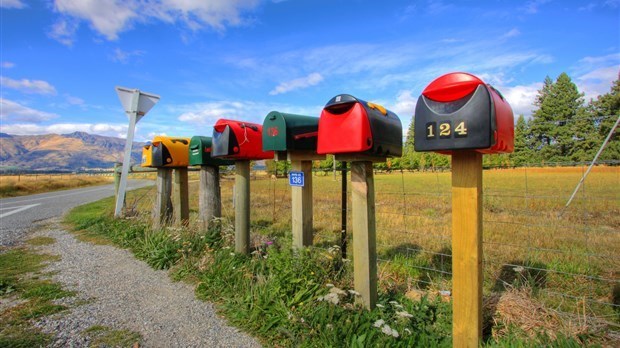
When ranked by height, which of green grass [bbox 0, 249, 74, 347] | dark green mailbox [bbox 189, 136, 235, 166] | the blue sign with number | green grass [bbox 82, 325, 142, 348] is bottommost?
green grass [bbox 82, 325, 142, 348]

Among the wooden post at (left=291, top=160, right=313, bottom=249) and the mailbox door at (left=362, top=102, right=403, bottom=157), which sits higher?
the mailbox door at (left=362, top=102, right=403, bottom=157)

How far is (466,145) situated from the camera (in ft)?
6.07

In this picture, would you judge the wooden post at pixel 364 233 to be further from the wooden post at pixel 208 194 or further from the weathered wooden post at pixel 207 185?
the wooden post at pixel 208 194

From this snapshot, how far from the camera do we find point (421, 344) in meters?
2.22

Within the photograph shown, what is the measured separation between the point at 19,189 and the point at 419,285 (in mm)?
25768

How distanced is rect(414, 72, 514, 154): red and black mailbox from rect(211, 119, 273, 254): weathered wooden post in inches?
96.1

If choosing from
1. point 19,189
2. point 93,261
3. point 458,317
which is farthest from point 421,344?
point 19,189

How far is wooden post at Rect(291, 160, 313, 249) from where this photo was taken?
11.4 feet

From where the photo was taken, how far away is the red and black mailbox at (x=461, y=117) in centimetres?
180

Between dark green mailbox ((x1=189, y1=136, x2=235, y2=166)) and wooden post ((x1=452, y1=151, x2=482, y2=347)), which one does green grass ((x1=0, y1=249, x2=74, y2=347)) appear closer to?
dark green mailbox ((x1=189, y1=136, x2=235, y2=166))

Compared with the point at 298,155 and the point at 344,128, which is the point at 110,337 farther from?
the point at 344,128

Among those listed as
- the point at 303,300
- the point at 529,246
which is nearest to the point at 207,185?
the point at 303,300

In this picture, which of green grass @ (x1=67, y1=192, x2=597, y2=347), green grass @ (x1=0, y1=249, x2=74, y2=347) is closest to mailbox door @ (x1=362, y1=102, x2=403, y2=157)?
green grass @ (x1=67, y1=192, x2=597, y2=347)

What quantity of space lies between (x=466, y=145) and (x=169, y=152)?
489 cm
